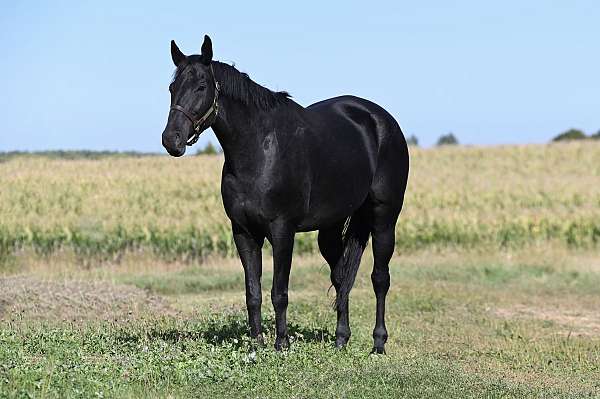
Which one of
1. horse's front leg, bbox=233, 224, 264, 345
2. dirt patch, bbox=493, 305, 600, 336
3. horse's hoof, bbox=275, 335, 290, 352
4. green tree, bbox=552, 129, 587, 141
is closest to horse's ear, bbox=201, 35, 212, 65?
horse's front leg, bbox=233, 224, 264, 345

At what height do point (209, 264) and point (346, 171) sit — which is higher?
point (346, 171)

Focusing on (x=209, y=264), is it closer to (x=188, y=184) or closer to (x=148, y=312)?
(x=148, y=312)

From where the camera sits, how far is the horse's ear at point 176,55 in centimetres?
903

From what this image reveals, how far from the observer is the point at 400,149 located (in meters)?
11.3

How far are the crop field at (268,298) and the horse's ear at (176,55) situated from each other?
2.78 metres

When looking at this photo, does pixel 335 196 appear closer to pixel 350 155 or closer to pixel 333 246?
pixel 350 155

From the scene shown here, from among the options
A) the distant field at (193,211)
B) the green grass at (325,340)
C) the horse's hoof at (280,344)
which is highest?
the distant field at (193,211)

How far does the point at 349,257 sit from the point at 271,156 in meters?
2.13

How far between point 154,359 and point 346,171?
2751 mm

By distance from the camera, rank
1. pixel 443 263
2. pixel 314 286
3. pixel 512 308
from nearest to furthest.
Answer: pixel 512 308 → pixel 314 286 → pixel 443 263

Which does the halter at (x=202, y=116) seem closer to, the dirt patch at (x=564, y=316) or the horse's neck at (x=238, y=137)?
the horse's neck at (x=238, y=137)

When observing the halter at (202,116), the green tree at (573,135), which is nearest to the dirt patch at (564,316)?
the halter at (202,116)

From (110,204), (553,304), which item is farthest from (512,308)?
(110,204)

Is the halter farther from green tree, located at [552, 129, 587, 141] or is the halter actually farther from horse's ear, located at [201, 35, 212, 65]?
green tree, located at [552, 129, 587, 141]
